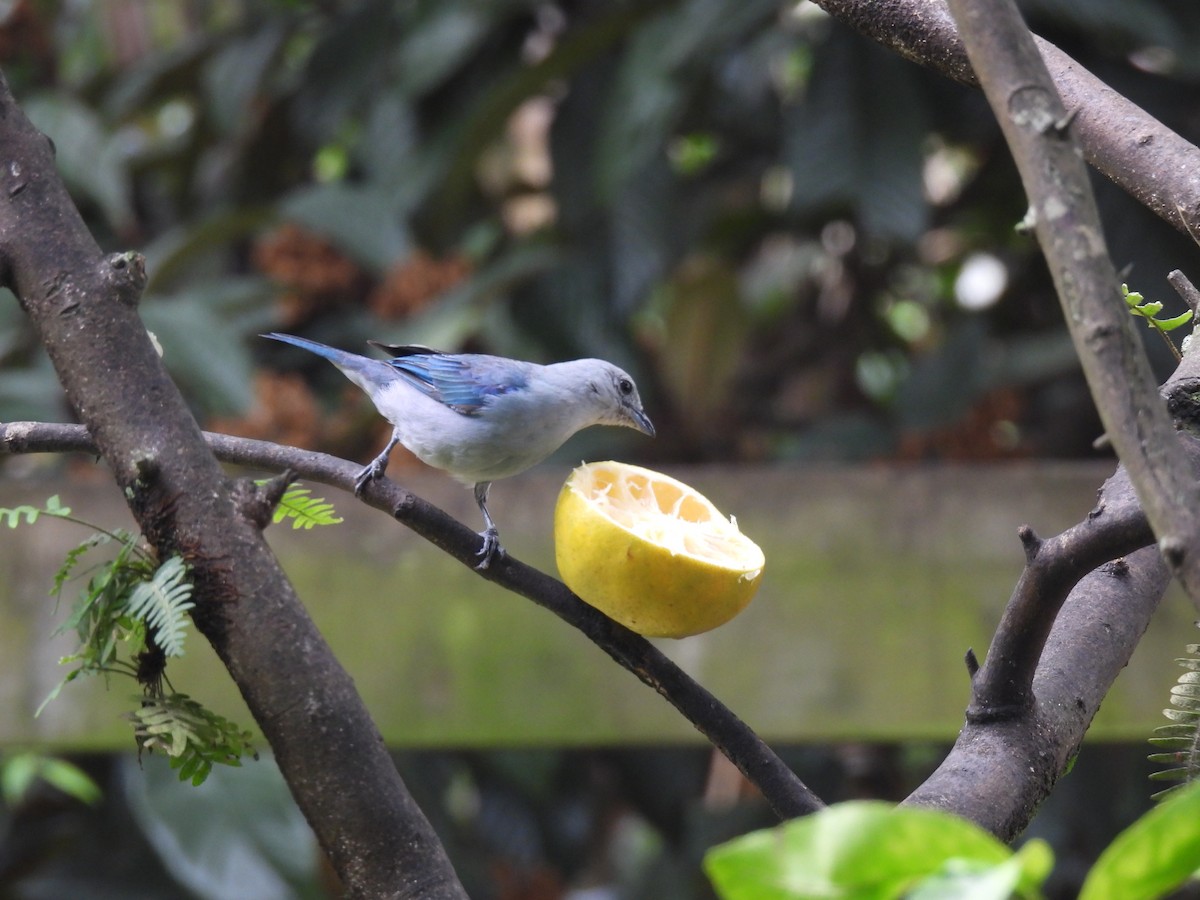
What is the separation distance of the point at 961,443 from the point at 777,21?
4.09 feet

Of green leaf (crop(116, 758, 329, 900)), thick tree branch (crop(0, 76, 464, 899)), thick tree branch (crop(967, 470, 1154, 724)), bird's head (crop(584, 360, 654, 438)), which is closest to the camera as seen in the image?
thick tree branch (crop(967, 470, 1154, 724))

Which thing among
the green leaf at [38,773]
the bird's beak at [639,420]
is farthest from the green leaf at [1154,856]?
the green leaf at [38,773]

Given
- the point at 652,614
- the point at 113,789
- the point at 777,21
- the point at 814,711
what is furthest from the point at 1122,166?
the point at 113,789

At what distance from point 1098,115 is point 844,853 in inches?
36.9

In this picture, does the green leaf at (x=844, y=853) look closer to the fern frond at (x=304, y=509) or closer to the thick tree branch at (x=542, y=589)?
the thick tree branch at (x=542, y=589)

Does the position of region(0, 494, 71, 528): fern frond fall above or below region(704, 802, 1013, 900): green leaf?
above

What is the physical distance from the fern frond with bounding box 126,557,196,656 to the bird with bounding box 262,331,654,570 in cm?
44

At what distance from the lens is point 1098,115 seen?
1.16 meters

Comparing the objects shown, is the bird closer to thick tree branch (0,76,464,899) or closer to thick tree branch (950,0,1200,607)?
thick tree branch (0,76,464,899)

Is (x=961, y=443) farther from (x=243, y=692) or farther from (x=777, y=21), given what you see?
(x=243, y=692)

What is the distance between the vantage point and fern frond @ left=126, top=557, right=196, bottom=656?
887 millimetres

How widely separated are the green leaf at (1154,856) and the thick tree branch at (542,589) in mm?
531

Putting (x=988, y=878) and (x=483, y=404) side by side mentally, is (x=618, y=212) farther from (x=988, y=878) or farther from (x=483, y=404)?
(x=988, y=878)

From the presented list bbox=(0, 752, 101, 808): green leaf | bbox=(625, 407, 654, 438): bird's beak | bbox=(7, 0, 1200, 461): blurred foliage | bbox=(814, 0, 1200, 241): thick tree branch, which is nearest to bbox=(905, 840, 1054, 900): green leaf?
bbox=(814, 0, 1200, 241): thick tree branch
